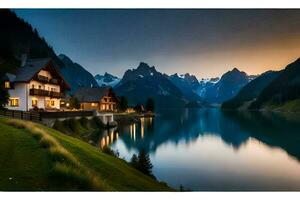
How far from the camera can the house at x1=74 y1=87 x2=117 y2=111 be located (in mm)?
49500

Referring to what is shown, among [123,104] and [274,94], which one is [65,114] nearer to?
[123,104]

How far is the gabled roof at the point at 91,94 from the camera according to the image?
49391 millimetres

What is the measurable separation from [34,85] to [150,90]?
57027 mm

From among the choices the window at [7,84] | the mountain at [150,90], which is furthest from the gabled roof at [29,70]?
the mountain at [150,90]

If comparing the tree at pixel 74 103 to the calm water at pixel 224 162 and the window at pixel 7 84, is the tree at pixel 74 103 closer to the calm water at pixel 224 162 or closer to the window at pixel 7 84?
the calm water at pixel 224 162

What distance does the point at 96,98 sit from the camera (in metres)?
49.8

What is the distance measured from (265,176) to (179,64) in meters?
13.8

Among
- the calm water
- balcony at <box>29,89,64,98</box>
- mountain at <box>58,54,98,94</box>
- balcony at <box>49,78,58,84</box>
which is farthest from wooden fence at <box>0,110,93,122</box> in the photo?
balcony at <box>49,78,58,84</box>

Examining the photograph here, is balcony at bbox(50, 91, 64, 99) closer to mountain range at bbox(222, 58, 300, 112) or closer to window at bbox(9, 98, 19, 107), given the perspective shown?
window at bbox(9, 98, 19, 107)

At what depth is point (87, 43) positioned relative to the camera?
27.8 m

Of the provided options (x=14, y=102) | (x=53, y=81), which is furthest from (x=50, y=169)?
(x=53, y=81)

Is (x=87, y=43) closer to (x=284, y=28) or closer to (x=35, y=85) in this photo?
(x=35, y=85)

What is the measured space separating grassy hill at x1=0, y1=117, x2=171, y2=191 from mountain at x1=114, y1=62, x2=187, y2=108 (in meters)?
41.2
